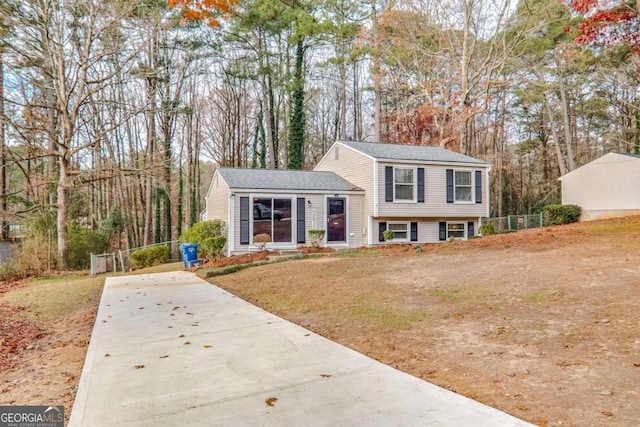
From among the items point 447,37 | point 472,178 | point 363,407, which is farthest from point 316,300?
point 447,37

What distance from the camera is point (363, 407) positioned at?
2.85 metres

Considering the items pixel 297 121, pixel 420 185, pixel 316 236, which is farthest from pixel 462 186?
pixel 297 121

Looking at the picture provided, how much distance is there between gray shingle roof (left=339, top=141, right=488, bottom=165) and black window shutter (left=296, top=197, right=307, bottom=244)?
353 centimetres

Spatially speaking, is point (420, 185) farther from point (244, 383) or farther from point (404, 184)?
point (244, 383)

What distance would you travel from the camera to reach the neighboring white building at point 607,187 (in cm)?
1706

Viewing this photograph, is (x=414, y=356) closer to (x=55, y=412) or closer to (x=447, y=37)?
(x=55, y=412)

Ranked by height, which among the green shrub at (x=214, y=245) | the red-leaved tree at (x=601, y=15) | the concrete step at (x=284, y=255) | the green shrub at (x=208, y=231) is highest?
the red-leaved tree at (x=601, y=15)

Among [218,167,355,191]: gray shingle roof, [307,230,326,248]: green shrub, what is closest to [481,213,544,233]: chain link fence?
[218,167,355,191]: gray shingle roof

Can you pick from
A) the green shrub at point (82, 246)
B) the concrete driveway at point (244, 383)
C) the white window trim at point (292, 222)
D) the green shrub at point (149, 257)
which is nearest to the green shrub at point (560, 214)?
the white window trim at point (292, 222)

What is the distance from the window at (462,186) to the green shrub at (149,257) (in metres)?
12.8

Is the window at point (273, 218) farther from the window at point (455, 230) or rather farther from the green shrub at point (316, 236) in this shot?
the window at point (455, 230)

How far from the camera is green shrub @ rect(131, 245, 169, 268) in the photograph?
49.3 feet

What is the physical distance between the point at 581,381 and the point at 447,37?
22536mm

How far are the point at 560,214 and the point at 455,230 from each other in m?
5.06
